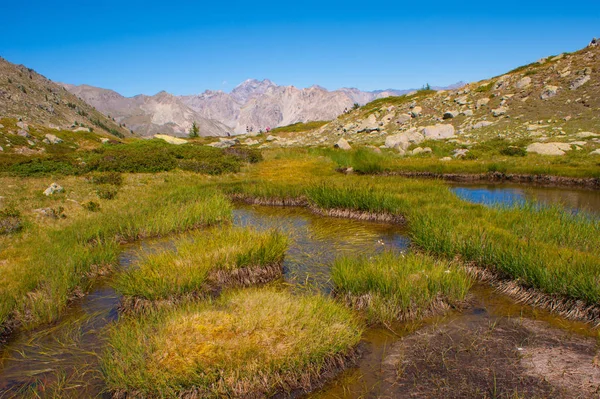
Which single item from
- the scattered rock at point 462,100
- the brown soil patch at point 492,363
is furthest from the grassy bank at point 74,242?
the scattered rock at point 462,100

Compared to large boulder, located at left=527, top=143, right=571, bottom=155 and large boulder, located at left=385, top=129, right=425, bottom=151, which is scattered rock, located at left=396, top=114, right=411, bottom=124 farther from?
large boulder, located at left=527, top=143, right=571, bottom=155

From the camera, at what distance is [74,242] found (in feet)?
40.4

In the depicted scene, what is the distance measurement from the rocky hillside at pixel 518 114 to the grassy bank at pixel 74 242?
2630 cm

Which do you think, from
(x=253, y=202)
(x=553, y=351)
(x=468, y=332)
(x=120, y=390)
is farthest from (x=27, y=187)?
(x=553, y=351)

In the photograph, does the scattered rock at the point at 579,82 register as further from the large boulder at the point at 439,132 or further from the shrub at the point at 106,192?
the shrub at the point at 106,192

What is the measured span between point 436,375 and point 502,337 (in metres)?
2.08

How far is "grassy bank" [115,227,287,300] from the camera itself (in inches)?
372

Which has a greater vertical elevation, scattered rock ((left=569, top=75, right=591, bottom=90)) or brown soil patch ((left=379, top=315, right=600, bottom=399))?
scattered rock ((left=569, top=75, right=591, bottom=90))

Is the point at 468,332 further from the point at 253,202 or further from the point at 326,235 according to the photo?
the point at 253,202

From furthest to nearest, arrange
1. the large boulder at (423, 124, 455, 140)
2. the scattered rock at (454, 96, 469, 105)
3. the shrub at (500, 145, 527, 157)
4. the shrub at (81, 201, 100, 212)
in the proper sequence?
1. the scattered rock at (454, 96, 469, 105)
2. the large boulder at (423, 124, 455, 140)
3. the shrub at (500, 145, 527, 157)
4. the shrub at (81, 201, 100, 212)

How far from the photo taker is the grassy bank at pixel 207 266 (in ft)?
31.0

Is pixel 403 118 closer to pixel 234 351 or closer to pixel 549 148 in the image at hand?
pixel 549 148

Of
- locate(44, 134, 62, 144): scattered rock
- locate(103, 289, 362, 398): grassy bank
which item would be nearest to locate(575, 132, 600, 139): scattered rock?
locate(103, 289, 362, 398): grassy bank

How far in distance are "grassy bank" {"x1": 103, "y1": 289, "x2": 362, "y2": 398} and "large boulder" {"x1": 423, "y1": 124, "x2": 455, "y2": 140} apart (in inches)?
1641
